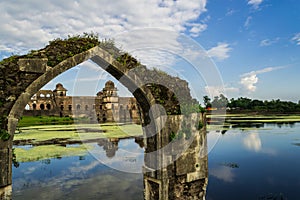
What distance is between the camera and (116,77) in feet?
18.0

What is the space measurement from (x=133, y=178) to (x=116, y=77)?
6.00m

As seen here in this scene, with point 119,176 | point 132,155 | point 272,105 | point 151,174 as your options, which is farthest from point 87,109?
point 272,105

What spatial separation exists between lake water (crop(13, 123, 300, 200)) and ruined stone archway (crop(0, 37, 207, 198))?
1885mm

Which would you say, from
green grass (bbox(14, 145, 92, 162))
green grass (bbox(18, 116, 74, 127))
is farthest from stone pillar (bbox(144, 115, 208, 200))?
green grass (bbox(18, 116, 74, 127))

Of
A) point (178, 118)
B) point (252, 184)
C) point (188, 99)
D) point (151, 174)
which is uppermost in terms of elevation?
point (188, 99)

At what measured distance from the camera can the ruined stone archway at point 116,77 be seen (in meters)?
4.14

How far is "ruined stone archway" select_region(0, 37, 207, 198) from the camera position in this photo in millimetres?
4145

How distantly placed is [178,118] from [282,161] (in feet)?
34.6

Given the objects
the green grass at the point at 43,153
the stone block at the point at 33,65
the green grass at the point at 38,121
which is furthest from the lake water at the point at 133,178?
the green grass at the point at 38,121

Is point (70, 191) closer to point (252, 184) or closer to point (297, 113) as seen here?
point (252, 184)

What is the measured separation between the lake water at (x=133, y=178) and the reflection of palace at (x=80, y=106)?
2545cm

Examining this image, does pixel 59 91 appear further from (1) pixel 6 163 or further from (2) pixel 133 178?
(1) pixel 6 163

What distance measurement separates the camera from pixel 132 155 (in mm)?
14414

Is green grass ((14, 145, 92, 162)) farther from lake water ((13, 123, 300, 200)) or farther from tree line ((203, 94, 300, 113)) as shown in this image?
tree line ((203, 94, 300, 113))
